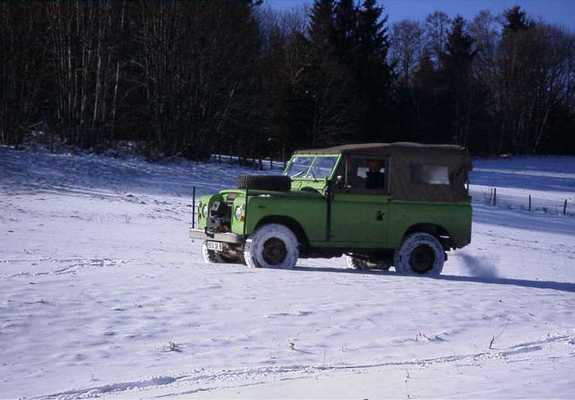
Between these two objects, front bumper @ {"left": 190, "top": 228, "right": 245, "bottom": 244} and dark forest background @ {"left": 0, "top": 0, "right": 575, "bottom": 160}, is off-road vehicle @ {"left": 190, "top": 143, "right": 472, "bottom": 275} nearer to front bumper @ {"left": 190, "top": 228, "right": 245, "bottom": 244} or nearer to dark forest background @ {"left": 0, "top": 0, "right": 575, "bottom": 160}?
front bumper @ {"left": 190, "top": 228, "right": 245, "bottom": 244}

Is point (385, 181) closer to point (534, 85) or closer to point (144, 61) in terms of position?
point (144, 61)

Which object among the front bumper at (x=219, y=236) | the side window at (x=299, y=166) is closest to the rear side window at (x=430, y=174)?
the side window at (x=299, y=166)

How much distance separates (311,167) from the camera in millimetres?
14742

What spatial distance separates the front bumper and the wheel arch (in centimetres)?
34

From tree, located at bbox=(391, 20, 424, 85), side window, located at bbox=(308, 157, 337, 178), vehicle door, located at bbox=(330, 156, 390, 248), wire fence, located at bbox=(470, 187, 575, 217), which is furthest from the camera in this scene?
tree, located at bbox=(391, 20, 424, 85)

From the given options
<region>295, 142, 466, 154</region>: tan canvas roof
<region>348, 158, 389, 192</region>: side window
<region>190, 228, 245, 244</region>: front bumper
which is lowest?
<region>190, 228, 245, 244</region>: front bumper

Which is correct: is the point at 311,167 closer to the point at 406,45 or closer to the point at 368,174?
the point at 368,174

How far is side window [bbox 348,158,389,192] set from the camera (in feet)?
45.8

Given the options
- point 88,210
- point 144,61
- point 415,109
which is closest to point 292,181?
point 88,210

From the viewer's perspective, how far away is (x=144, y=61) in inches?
1639

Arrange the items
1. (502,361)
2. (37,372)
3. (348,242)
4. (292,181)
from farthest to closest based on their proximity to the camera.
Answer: (292,181)
(348,242)
(502,361)
(37,372)

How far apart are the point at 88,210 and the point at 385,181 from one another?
38.5 feet

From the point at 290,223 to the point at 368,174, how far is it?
1605 mm

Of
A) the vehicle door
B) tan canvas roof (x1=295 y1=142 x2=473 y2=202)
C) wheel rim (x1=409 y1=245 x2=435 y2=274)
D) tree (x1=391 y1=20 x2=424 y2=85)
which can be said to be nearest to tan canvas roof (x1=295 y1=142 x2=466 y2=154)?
tan canvas roof (x1=295 y1=142 x2=473 y2=202)
